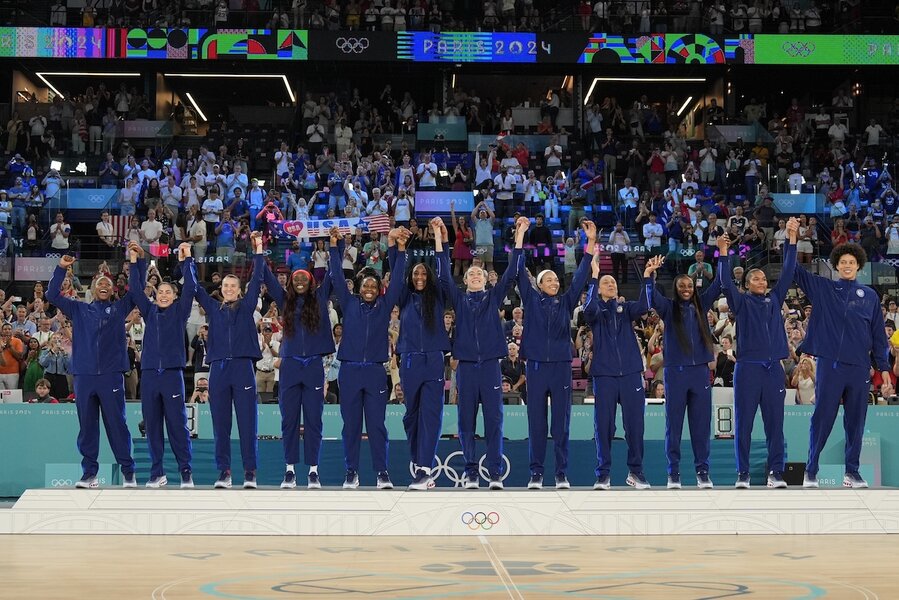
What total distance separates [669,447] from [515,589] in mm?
4458

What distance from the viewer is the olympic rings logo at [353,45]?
3073 centimetres

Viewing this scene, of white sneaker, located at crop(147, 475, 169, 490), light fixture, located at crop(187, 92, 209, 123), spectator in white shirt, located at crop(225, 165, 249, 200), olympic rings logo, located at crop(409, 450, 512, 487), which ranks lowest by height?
olympic rings logo, located at crop(409, 450, 512, 487)

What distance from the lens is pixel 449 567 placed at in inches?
323

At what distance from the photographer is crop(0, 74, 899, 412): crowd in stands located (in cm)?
1736

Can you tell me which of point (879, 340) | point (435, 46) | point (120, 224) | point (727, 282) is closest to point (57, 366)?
point (120, 224)

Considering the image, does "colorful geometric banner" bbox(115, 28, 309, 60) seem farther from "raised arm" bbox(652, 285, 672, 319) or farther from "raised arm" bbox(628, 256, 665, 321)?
"raised arm" bbox(652, 285, 672, 319)

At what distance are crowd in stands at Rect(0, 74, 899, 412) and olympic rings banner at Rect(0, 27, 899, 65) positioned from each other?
127cm

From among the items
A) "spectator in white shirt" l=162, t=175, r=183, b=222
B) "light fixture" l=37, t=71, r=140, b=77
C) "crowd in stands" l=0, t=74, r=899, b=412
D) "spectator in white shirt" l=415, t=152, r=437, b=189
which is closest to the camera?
"crowd in stands" l=0, t=74, r=899, b=412

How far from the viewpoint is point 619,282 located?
20.4 m

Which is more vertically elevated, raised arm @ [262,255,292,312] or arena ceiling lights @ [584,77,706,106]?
arena ceiling lights @ [584,77,706,106]

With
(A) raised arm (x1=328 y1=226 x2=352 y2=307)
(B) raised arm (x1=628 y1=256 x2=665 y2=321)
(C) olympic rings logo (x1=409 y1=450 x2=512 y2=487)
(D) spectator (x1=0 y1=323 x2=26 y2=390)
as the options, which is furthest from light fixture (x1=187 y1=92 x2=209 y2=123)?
(B) raised arm (x1=628 y1=256 x2=665 y2=321)

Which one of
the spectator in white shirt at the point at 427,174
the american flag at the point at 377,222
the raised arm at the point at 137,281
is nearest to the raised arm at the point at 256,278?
the raised arm at the point at 137,281

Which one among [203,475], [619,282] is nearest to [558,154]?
[619,282]

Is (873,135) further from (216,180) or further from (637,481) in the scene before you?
(637,481)
